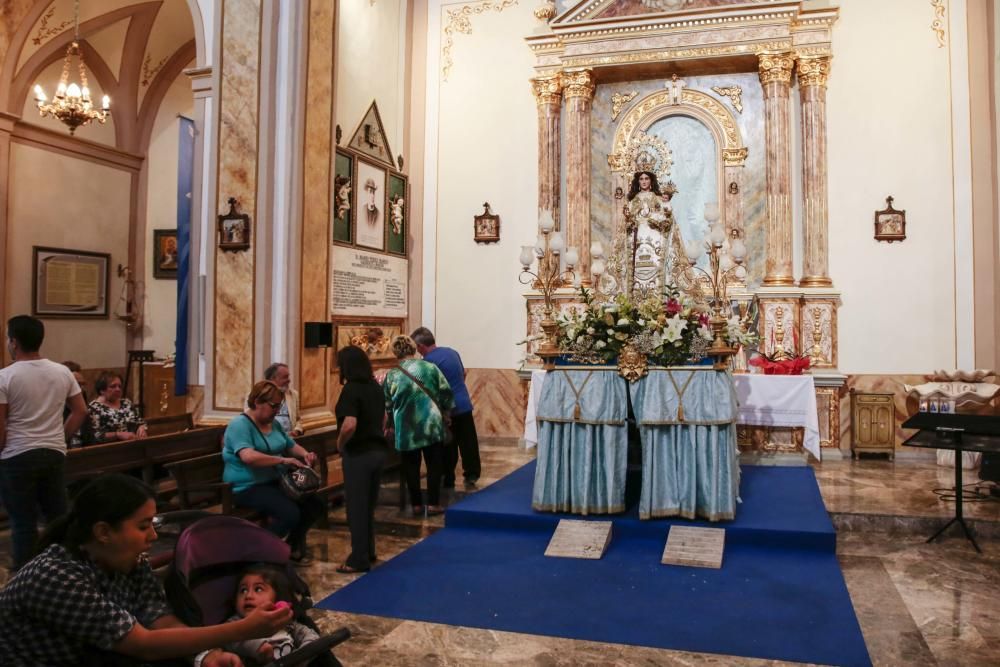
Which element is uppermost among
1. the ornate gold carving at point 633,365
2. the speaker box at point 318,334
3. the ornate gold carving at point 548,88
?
the ornate gold carving at point 548,88

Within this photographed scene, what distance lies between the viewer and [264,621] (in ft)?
7.27

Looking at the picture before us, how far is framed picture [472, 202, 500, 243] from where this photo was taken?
10555 mm

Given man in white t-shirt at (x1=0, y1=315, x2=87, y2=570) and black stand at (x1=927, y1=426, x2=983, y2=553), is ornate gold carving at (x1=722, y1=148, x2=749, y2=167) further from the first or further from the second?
man in white t-shirt at (x1=0, y1=315, x2=87, y2=570)

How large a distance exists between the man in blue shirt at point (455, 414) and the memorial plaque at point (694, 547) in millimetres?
2276

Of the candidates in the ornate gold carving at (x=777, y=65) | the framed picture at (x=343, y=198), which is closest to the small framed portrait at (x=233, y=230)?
the framed picture at (x=343, y=198)

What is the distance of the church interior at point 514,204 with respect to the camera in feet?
25.2

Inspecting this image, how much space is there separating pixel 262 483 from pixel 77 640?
3.09 meters

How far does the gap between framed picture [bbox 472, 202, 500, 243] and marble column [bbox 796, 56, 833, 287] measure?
12.3 feet

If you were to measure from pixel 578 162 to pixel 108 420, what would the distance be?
20.3ft

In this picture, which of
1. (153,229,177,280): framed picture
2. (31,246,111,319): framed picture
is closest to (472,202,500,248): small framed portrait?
(153,229,177,280): framed picture

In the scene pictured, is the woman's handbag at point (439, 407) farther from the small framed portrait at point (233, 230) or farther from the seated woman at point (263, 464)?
the small framed portrait at point (233, 230)

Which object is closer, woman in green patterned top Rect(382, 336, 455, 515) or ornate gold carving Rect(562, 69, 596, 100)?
woman in green patterned top Rect(382, 336, 455, 515)

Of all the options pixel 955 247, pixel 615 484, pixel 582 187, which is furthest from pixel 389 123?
pixel 955 247

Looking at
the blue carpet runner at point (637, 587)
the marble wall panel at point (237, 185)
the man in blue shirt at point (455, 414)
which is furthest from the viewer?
the marble wall panel at point (237, 185)
